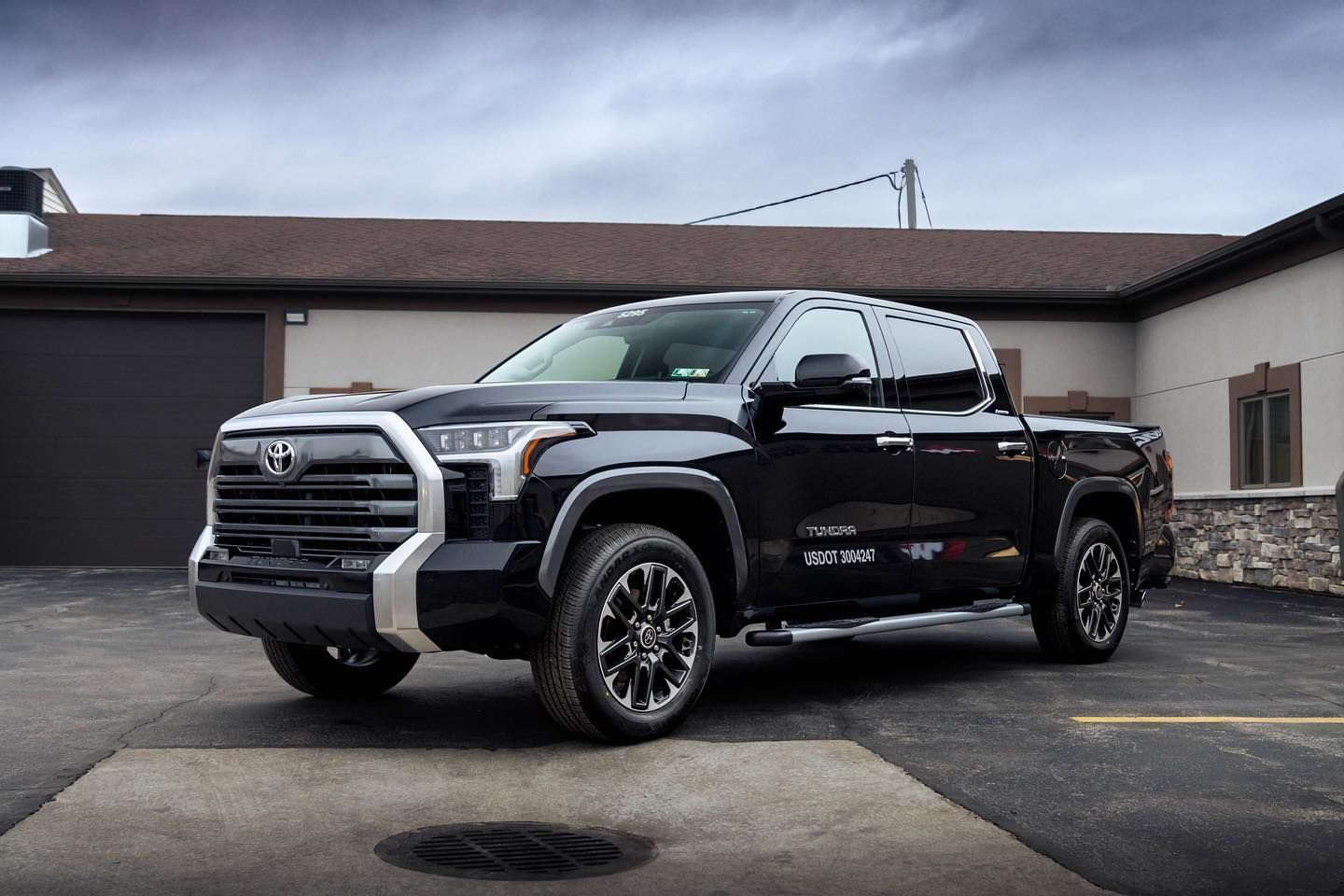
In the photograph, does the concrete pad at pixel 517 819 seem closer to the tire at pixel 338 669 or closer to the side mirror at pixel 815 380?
the tire at pixel 338 669

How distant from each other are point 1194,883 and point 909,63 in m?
14.9

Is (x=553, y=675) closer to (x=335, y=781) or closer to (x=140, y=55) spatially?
A: (x=335, y=781)

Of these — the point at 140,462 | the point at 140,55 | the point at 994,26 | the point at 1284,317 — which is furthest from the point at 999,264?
the point at 140,55

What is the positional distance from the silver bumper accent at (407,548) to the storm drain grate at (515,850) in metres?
0.99

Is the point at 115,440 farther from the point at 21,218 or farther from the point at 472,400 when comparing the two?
the point at 472,400

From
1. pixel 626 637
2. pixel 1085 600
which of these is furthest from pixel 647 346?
pixel 1085 600

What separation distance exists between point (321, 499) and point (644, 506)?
1.37 meters

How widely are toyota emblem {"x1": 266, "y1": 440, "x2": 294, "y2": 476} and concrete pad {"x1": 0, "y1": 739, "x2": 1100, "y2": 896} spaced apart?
1.13 metres

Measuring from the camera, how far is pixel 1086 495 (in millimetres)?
8570

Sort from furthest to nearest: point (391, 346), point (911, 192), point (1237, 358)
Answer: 1. point (911, 192)
2. point (391, 346)
3. point (1237, 358)

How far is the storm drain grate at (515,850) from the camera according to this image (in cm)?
391

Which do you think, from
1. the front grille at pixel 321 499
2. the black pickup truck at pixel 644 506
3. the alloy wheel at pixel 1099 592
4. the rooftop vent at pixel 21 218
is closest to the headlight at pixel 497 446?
the black pickup truck at pixel 644 506

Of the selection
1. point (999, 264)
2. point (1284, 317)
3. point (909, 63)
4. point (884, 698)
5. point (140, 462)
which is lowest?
point (884, 698)

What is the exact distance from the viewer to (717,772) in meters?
5.15
